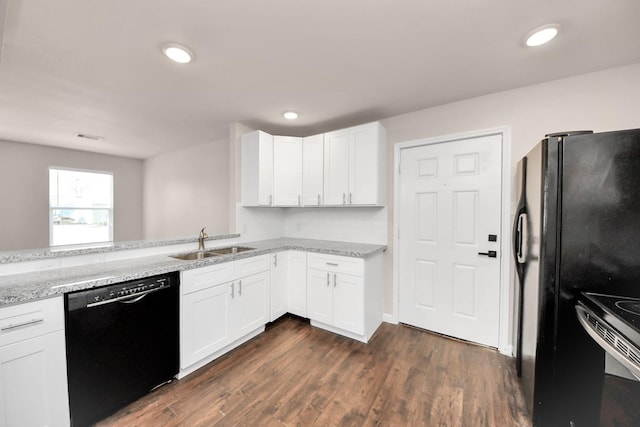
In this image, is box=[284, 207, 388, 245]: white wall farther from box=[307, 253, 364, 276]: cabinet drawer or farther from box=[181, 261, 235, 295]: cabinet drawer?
box=[181, 261, 235, 295]: cabinet drawer

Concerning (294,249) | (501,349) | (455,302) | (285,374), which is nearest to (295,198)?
(294,249)

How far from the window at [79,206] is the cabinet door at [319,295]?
4619mm

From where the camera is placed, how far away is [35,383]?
127cm

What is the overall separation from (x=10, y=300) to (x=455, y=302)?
3177 millimetres

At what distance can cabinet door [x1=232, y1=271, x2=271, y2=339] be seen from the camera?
2.28 meters

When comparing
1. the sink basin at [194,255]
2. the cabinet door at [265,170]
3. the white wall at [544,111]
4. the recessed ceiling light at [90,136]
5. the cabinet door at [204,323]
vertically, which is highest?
the recessed ceiling light at [90,136]

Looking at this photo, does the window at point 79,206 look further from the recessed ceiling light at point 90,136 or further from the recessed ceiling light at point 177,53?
the recessed ceiling light at point 177,53

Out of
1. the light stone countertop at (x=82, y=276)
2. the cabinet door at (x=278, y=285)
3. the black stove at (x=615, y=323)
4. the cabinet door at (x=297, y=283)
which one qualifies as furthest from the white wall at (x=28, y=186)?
the black stove at (x=615, y=323)

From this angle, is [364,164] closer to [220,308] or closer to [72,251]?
[220,308]

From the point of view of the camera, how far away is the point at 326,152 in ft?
9.46

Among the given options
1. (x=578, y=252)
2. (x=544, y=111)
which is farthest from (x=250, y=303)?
(x=544, y=111)

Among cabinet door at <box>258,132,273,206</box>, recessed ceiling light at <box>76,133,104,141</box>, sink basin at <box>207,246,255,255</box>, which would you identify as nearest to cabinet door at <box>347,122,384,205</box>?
cabinet door at <box>258,132,273,206</box>

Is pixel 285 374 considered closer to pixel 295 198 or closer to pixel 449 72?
pixel 295 198

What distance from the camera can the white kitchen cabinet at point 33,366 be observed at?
1.19 meters
